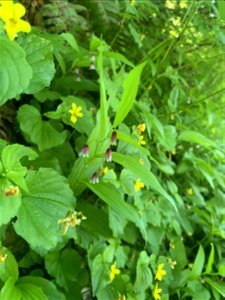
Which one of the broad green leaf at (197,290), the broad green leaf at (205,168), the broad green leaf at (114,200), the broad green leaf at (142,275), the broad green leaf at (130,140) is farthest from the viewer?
the broad green leaf at (205,168)

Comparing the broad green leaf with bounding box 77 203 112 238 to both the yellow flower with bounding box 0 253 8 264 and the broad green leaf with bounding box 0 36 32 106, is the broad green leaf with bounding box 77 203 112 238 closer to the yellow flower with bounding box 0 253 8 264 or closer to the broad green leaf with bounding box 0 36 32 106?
the yellow flower with bounding box 0 253 8 264

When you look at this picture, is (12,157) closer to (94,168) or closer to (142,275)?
(94,168)

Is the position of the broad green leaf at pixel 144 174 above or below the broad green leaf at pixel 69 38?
below

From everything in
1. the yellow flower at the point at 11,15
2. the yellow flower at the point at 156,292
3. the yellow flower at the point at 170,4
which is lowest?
the yellow flower at the point at 156,292

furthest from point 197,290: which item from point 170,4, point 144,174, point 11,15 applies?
point 170,4

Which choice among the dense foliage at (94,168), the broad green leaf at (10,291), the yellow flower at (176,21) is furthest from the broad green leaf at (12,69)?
the yellow flower at (176,21)

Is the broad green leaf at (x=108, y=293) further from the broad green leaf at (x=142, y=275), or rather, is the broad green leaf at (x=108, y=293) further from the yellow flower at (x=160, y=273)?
the yellow flower at (x=160, y=273)

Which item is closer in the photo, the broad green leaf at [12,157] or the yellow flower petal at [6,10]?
the yellow flower petal at [6,10]
